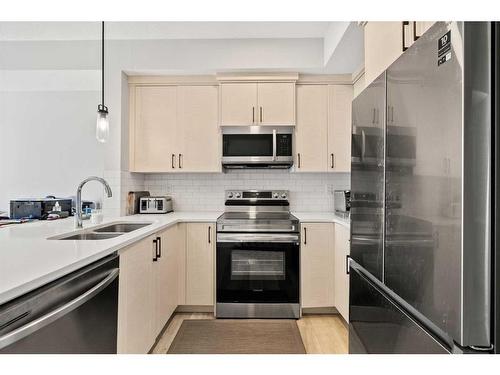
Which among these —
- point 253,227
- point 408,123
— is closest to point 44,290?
point 408,123

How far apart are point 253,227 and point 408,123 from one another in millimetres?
1886

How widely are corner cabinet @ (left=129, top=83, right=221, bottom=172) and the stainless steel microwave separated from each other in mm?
112

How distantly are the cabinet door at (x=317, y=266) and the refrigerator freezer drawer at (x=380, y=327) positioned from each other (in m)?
1.15

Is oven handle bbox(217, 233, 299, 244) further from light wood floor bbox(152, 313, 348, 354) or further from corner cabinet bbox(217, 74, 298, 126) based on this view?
corner cabinet bbox(217, 74, 298, 126)

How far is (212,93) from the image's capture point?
3209mm

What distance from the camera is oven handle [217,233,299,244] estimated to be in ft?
9.10

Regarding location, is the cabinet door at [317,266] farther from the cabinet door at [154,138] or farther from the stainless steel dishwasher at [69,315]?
the stainless steel dishwasher at [69,315]

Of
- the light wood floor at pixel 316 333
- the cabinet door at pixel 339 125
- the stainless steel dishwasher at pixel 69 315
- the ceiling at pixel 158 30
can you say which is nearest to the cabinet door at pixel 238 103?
the ceiling at pixel 158 30

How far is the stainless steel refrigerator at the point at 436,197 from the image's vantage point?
0.77 meters

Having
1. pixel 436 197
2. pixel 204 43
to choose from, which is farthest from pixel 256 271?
pixel 204 43

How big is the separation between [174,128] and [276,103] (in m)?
1.05

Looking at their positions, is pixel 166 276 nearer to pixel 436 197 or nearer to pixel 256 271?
pixel 256 271

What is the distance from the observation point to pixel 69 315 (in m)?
1.14
